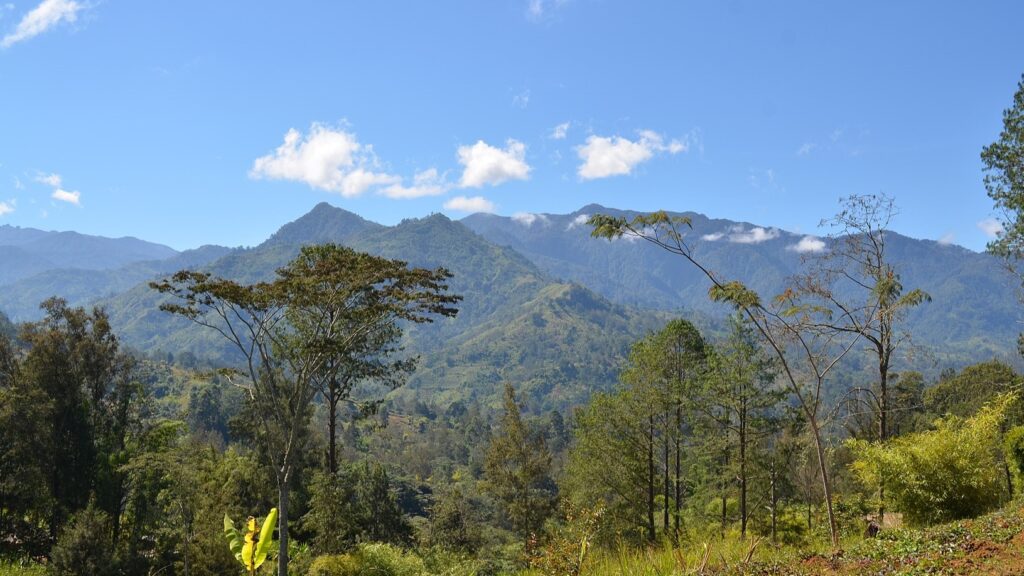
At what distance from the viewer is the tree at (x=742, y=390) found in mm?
20719

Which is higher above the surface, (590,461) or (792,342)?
(792,342)

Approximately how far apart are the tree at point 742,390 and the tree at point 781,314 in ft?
20.7

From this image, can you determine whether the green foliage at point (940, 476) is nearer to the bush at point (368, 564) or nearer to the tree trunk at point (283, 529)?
the bush at point (368, 564)

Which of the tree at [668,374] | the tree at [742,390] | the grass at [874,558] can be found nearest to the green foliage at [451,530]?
the tree at [668,374]

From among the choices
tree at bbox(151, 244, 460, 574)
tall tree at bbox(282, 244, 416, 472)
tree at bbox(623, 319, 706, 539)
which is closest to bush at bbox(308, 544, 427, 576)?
tree at bbox(151, 244, 460, 574)

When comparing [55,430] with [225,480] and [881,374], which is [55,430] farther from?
[881,374]

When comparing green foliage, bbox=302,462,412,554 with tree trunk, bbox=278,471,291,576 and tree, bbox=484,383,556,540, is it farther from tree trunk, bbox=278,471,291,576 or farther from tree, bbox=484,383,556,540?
tree, bbox=484,383,556,540

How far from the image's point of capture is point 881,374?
16.6m

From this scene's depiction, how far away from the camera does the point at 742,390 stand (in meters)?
21.1

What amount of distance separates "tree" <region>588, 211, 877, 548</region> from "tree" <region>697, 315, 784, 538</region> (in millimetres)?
6305

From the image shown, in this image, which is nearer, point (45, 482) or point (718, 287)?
point (718, 287)

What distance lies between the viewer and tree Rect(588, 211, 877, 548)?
1173 centimetres

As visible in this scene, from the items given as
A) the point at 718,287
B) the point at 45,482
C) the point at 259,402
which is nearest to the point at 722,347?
the point at 718,287

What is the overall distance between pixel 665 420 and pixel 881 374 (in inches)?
341
